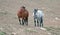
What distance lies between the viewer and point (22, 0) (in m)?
29.5

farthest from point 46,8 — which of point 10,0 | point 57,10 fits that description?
point 10,0

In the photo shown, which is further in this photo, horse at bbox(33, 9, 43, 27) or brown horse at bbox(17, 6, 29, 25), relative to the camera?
horse at bbox(33, 9, 43, 27)

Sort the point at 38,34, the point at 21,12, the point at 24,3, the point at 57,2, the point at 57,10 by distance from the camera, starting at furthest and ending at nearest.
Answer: the point at 57,2, the point at 24,3, the point at 57,10, the point at 21,12, the point at 38,34

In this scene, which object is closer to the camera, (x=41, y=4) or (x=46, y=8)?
(x=46, y=8)

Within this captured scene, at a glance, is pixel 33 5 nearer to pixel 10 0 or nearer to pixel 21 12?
pixel 10 0

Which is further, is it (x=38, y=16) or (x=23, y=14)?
(x=38, y=16)

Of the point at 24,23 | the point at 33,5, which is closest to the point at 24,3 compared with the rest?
the point at 33,5

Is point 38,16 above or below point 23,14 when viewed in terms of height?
below

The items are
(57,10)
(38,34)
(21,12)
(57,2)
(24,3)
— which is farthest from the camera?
(57,2)

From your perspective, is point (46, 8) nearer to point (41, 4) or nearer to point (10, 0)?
point (41, 4)

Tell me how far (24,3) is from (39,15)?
1413cm

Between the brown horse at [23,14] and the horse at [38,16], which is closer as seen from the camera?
the brown horse at [23,14]

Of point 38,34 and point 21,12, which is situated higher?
point 21,12

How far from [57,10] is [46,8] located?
117 centimetres
